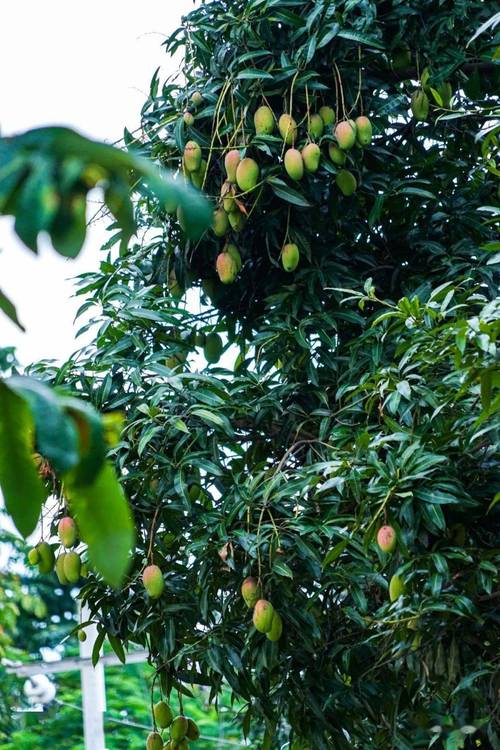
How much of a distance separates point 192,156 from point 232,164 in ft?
0.30

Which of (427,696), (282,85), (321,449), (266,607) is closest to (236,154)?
(282,85)

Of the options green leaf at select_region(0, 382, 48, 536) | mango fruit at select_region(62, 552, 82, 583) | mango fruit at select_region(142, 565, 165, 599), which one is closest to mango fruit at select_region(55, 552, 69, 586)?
mango fruit at select_region(62, 552, 82, 583)

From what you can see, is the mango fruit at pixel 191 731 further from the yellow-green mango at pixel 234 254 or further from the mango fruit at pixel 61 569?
the yellow-green mango at pixel 234 254

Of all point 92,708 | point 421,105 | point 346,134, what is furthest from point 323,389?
point 92,708

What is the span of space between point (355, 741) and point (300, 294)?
0.85 m

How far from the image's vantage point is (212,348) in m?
2.64

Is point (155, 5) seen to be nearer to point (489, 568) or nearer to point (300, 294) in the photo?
point (300, 294)

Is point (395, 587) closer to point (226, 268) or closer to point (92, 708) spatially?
point (226, 268)

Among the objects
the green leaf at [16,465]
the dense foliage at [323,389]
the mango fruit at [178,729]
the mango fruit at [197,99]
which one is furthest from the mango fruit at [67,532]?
the green leaf at [16,465]

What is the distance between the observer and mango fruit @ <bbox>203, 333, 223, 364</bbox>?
2643mm

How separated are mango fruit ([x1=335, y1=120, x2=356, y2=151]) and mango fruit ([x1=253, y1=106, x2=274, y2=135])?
13 cm

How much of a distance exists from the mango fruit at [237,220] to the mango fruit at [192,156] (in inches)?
5.0

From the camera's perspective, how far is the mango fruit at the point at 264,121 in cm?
240

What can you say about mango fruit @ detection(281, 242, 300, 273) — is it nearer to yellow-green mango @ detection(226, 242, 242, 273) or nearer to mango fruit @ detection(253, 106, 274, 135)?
yellow-green mango @ detection(226, 242, 242, 273)
